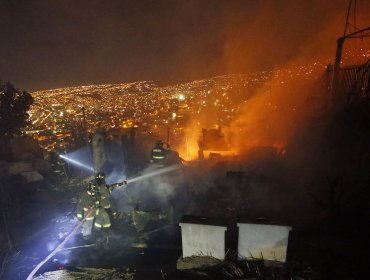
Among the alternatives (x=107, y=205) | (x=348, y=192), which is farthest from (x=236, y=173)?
(x=107, y=205)

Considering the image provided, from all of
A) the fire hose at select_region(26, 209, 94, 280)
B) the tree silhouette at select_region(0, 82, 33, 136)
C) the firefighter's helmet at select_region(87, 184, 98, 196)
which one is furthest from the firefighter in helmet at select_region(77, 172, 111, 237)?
the tree silhouette at select_region(0, 82, 33, 136)

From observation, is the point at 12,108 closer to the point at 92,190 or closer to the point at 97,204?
the point at 92,190

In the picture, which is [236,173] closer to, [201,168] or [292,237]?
[201,168]

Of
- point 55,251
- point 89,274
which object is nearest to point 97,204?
point 55,251

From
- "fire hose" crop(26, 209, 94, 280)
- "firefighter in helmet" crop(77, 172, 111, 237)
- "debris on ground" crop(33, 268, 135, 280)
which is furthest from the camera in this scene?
"firefighter in helmet" crop(77, 172, 111, 237)

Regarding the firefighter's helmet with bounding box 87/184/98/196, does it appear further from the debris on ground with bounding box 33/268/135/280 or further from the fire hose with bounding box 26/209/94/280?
the debris on ground with bounding box 33/268/135/280

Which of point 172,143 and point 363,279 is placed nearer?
point 363,279
